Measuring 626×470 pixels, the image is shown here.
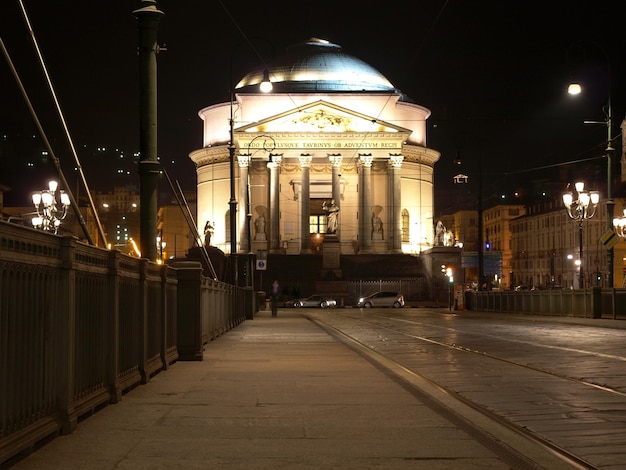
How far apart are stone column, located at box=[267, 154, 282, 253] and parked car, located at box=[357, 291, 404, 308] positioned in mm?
17019

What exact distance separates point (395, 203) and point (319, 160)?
8.14 metres

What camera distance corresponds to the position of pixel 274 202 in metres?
94.5

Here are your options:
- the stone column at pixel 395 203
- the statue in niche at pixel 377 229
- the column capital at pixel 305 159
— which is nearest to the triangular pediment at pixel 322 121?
Result: the column capital at pixel 305 159

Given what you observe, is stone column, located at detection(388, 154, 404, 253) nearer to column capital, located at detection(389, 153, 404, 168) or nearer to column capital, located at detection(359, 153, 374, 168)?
column capital, located at detection(389, 153, 404, 168)

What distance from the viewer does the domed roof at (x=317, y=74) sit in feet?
336

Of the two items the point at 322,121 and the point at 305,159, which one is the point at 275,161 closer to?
the point at 305,159

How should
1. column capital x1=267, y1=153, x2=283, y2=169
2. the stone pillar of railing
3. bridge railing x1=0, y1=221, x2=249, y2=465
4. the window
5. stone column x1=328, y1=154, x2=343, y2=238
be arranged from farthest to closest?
the window
column capital x1=267, y1=153, x2=283, y2=169
stone column x1=328, y1=154, x2=343, y2=238
the stone pillar of railing
bridge railing x1=0, y1=221, x2=249, y2=465

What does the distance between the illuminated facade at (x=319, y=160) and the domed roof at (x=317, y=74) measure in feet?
0.38

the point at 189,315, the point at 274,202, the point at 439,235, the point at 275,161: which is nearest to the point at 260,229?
the point at 274,202

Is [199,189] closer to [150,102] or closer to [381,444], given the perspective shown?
Result: [150,102]

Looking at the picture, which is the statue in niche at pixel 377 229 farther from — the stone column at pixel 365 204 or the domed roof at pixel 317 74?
the domed roof at pixel 317 74

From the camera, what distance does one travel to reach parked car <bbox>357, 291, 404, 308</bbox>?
79188 mm

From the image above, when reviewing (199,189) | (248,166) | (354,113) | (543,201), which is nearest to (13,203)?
(199,189)

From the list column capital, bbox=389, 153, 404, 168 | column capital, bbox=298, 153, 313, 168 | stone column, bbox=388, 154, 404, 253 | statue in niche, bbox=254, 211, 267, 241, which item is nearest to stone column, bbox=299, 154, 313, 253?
column capital, bbox=298, 153, 313, 168
